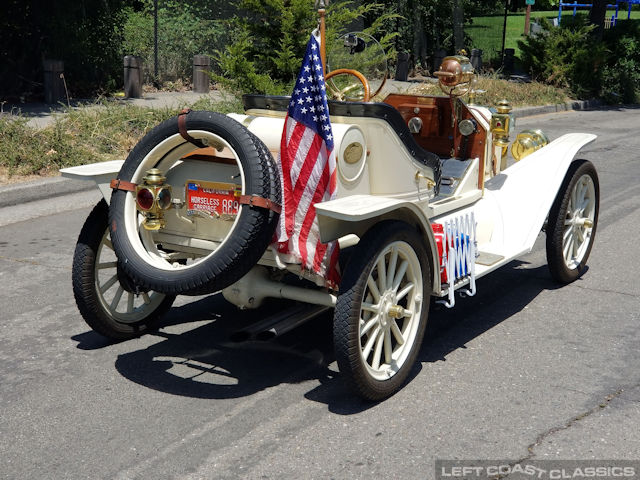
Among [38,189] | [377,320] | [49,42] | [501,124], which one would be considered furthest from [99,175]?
[49,42]

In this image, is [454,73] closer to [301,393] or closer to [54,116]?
[301,393]

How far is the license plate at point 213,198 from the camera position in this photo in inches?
168

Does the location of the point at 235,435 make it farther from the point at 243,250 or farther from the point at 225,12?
the point at 225,12

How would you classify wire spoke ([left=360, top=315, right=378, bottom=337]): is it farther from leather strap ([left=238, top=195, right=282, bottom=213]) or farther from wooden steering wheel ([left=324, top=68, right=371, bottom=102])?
wooden steering wheel ([left=324, top=68, right=371, bottom=102])

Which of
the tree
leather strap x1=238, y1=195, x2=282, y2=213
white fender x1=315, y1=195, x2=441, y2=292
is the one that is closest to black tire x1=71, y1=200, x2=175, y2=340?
leather strap x1=238, y1=195, x2=282, y2=213

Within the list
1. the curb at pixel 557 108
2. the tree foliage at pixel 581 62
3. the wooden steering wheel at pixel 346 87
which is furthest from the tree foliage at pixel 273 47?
the tree foliage at pixel 581 62

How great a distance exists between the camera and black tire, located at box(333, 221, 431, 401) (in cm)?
388

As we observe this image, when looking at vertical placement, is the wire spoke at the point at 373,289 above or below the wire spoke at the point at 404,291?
above

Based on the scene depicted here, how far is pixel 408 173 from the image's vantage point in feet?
15.7

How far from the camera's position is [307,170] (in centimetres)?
411

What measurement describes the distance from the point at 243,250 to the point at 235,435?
85cm

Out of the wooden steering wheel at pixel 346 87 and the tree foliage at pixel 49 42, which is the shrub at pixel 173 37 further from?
the wooden steering wheel at pixel 346 87

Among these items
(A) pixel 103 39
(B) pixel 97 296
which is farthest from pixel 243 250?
(A) pixel 103 39

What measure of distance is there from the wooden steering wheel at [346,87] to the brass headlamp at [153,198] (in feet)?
5.14
